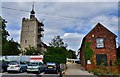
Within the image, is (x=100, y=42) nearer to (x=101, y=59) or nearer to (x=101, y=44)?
(x=101, y=44)

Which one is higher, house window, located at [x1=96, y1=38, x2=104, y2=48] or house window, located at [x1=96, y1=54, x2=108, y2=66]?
house window, located at [x1=96, y1=38, x2=104, y2=48]

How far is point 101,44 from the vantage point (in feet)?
132

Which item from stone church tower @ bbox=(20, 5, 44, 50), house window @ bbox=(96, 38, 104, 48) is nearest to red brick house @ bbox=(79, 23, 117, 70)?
house window @ bbox=(96, 38, 104, 48)

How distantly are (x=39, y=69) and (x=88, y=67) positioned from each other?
34.5 feet

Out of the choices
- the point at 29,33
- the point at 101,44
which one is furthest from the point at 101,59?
the point at 29,33

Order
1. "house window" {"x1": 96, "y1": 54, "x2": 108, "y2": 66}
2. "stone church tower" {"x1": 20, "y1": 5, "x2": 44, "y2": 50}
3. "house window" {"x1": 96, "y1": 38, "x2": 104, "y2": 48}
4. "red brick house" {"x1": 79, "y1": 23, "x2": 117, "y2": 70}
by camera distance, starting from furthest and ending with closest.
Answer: "stone church tower" {"x1": 20, "y1": 5, "x2": 44, "y2": 50}
"house window" {"x1": 96, "y1": 38, "x2": 104, "y2": 48}
"red brick house" {"x1": 79, "y1": 23, "x2": 117, "y2": 70}
"house window" {"x1": 96, "y1": 54, "x2": 108, "y2": 66}

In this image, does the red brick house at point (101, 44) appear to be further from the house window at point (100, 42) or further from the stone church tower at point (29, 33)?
the stone church tower at point (29, 33)

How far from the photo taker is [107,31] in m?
40.1

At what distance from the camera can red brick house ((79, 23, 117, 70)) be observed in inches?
1551

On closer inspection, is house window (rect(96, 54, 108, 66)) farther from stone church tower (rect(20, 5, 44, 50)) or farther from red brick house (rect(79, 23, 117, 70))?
stone church tower (rect(20, 5, 44, 50))

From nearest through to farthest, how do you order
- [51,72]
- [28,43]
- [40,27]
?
[51,72] < [28,43] < [40,27]

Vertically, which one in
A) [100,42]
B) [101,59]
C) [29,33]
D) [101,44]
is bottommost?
[101,59]

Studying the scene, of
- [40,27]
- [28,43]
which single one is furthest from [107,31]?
[40,27]

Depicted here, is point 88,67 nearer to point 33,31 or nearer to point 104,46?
point 104,46
